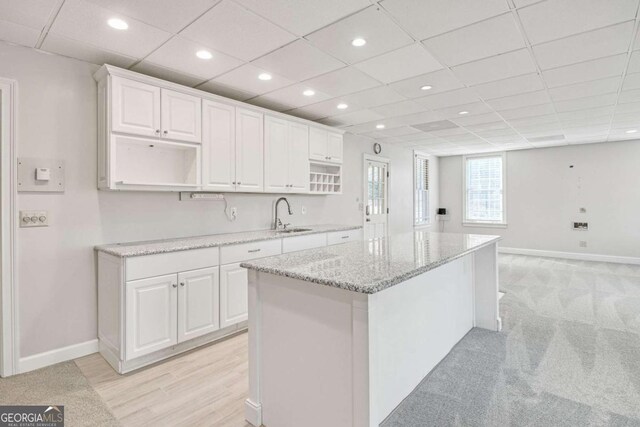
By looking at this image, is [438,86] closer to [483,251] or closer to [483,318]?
[483,251]

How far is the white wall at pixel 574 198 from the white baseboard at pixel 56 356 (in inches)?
312

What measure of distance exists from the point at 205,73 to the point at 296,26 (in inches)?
46.4

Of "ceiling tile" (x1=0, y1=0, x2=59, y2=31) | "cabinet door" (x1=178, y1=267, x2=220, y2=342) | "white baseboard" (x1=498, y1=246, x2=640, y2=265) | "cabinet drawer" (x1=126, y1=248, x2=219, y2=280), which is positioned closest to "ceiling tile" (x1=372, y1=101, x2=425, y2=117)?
"cabinet drawer" (x1=126, y1=248, x2=219, y2=280)

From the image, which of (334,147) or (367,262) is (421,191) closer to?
(334,147)

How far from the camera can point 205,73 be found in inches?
119

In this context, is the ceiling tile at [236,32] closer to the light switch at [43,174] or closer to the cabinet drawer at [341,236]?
the light switch at [43,174]

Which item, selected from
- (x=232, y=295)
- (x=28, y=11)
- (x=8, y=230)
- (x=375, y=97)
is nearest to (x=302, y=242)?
(x=232, y=295)

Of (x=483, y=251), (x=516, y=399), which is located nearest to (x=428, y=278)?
(x=516, y=399)

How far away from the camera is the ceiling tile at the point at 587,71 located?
2791 millimetres

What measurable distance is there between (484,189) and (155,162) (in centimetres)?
744

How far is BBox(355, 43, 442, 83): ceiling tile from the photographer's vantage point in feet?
8.64

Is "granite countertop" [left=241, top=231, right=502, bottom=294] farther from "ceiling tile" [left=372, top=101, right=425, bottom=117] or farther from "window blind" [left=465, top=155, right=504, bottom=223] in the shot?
"window blind" [left=465, top=155, right=504, bottom=223]

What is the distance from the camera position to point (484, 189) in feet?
26.5

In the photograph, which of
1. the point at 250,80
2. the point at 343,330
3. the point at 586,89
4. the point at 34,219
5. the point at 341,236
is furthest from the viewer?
the point at 341,236
